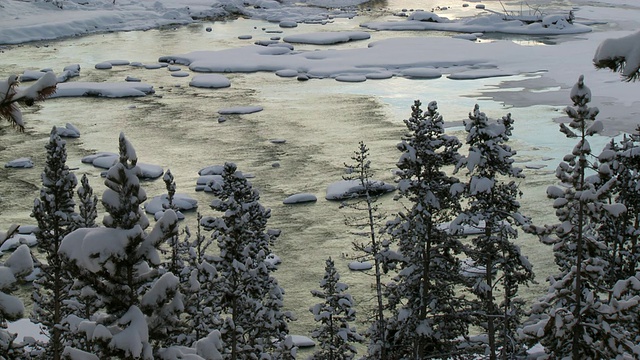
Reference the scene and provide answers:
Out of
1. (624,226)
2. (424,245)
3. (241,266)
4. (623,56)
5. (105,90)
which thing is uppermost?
(623,56)

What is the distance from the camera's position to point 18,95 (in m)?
4.85

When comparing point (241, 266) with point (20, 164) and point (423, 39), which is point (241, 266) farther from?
point (423, 39)

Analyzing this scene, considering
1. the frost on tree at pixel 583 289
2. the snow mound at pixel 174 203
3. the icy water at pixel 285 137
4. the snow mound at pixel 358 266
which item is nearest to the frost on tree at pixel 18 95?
the frost on tree at pixel 583 289

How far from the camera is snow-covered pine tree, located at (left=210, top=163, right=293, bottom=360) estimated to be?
13945mm

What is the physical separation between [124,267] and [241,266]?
760 cm

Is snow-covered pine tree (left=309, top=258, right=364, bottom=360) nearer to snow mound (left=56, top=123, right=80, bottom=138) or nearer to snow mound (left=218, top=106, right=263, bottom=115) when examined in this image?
snow mound (left=56, top=123, right=80, bottom=138)

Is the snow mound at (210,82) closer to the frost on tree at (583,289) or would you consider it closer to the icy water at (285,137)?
the icy water at (285,137)

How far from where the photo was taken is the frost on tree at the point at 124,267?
5.98m

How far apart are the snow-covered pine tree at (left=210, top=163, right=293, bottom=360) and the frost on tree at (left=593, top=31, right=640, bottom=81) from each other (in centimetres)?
971

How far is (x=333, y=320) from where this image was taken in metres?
16.5

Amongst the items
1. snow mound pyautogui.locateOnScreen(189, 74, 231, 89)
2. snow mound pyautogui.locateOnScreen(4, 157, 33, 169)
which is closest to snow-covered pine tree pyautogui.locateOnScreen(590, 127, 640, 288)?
snow mound pyautogui.locateOnScreen(4, 157, 33, 169)

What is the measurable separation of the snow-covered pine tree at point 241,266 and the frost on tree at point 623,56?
31.9 ft

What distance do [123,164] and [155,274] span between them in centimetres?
97

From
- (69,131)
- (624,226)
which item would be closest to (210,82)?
(69,131)
